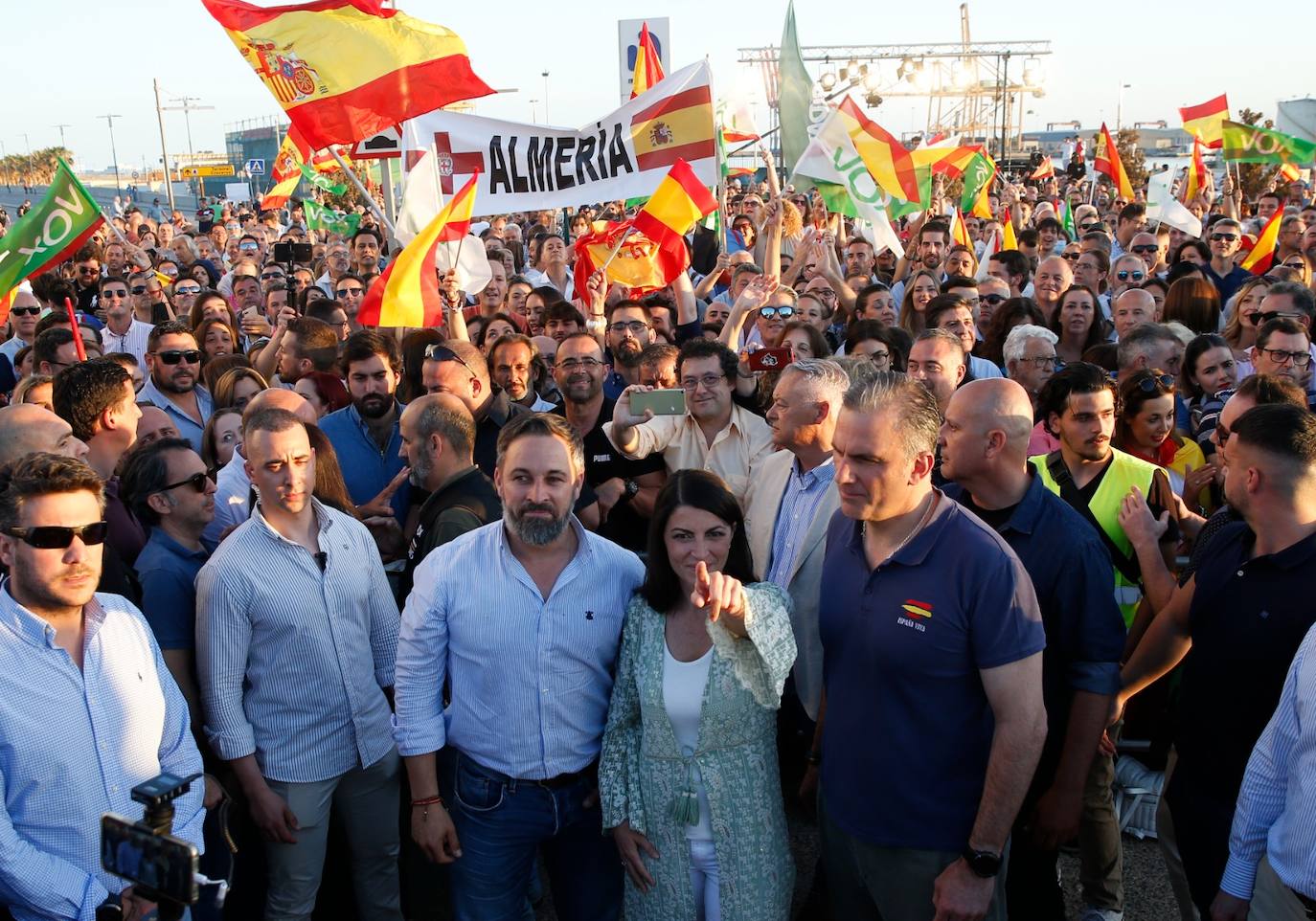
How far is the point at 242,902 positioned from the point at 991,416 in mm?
2968

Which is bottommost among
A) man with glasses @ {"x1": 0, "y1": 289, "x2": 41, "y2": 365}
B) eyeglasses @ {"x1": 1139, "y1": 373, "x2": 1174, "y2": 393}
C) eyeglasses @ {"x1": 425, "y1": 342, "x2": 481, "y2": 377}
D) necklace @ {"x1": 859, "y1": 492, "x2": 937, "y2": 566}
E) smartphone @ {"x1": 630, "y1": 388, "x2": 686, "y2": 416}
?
necklace @ {"x1": 859, "y1": 492, "x2": 937, "y2": 566}

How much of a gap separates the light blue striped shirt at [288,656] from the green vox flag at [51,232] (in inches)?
213

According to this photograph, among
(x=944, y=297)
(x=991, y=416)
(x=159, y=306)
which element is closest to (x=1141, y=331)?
(x=944, y=297)

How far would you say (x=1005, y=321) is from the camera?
722cm

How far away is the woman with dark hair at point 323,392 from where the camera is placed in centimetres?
586

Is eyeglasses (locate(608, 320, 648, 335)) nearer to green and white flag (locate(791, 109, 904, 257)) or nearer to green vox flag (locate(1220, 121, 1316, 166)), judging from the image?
green and white flag (locate(791, 109, 904, 257))

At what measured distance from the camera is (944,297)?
6.70m

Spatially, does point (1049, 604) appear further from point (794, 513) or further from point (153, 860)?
point (153, 860)

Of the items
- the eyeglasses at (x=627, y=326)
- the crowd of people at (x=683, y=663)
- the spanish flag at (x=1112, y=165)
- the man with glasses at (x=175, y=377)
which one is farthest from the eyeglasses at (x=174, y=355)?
the spanish flag at (x=1112, y=165)

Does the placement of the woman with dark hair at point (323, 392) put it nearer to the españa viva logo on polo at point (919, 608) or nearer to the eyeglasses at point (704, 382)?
the eyeglasses at point (704, 382)

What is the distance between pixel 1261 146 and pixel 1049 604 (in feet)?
Answer: 48.0

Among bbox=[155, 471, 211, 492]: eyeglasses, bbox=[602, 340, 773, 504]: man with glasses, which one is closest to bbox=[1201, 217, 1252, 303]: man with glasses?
bbox=[602, 340, 773, 504]: man with glasses

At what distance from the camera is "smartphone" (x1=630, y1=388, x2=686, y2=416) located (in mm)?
4465

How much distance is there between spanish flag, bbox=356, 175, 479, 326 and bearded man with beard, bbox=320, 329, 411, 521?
0.99 meters
